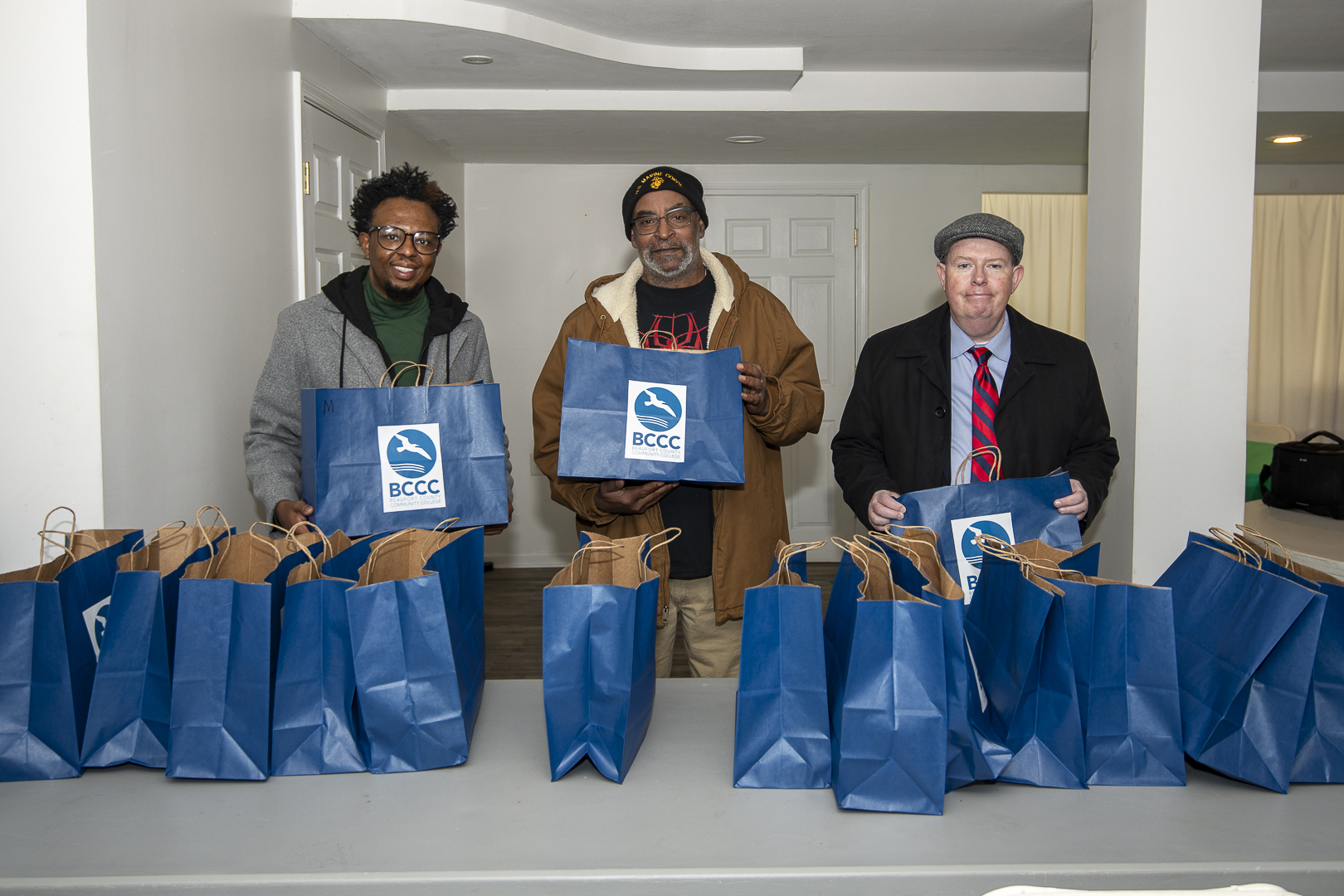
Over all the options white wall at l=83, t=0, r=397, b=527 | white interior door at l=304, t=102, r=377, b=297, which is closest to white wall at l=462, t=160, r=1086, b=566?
white interior door at l=304, t=102, r=377, b=297

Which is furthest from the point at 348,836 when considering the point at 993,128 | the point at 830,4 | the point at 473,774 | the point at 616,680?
the point at 993,128

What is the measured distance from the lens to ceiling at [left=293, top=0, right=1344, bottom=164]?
125 inches

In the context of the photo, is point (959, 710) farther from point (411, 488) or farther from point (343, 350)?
point (343, 350)

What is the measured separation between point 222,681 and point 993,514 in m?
1.16

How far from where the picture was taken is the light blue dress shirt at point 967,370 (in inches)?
74.6

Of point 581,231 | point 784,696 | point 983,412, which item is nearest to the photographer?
point 784,696

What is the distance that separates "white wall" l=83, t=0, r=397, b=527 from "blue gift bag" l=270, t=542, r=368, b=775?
1.02 m

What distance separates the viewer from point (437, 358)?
2.01 meters

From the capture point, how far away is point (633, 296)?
214cm

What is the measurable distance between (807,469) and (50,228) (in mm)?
4230

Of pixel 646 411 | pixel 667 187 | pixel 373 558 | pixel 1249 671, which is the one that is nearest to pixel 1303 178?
pixel 667 187

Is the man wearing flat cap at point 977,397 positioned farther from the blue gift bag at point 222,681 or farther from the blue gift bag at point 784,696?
the blue gift bag at point 222,681

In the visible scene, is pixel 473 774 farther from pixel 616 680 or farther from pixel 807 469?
pixel 807 469

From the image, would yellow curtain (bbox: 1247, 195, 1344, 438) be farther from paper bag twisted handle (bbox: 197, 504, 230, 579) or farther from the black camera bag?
paper bag twisted handle (bbox: 197, 504, 230, 579)
